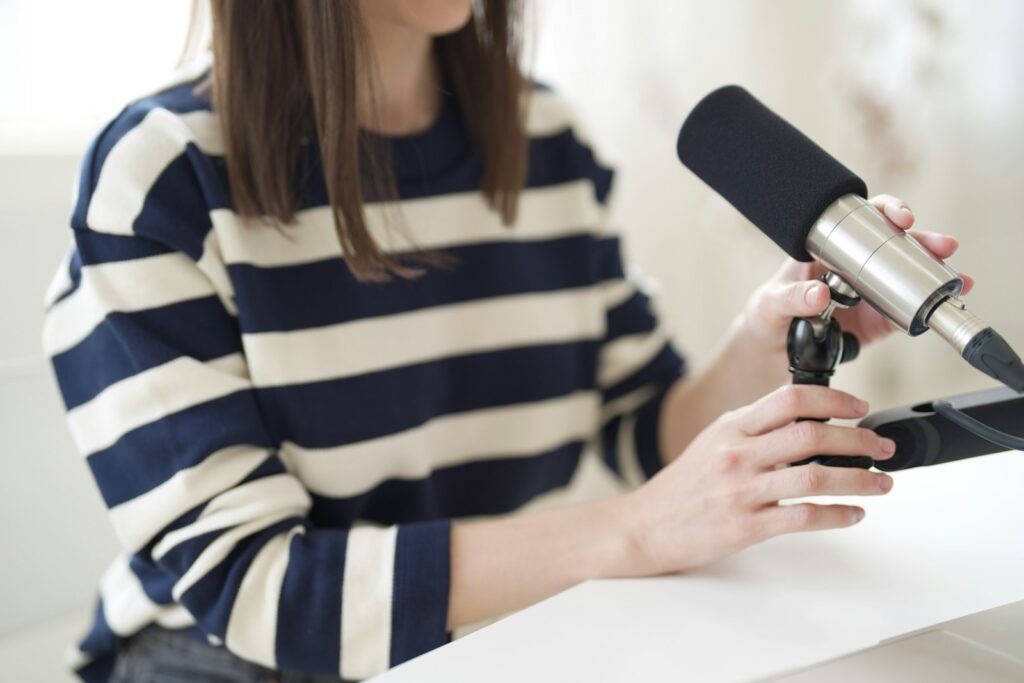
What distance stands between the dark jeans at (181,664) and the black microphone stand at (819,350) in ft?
1.39

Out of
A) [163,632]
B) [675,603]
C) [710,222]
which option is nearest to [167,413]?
[163,632]

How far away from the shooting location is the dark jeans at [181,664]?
692 millimetres

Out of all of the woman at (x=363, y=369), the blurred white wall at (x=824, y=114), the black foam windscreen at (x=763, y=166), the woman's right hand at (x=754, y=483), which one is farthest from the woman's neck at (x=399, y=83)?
the blurred white wall at (x=824, y=114)

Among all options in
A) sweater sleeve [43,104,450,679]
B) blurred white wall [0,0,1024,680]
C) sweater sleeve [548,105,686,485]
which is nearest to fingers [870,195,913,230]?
sweater sleeve [43,104,450,679]

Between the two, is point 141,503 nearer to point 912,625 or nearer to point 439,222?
point 439,222

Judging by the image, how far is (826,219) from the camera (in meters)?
0.49

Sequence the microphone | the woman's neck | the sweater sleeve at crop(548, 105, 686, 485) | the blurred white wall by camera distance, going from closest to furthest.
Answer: the microphone < the woman's neck < the sweater sleeve at crop(548, 105, 686, 485) < the blurred white wall

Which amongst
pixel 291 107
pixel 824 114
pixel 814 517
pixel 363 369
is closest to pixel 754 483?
pixel 814 517

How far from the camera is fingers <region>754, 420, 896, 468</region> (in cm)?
50

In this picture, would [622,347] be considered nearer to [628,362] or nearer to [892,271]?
[628,362]

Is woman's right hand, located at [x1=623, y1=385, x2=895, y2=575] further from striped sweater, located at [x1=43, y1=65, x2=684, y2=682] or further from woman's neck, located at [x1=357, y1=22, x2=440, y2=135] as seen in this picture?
woman's neck, located at [x1=357, y1=22, x2=440, y2=135]

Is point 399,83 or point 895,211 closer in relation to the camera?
point 895,211

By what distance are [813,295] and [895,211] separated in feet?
0.21

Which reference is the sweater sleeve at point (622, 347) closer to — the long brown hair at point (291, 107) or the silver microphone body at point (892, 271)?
the long brown hair at point (291, 107)
